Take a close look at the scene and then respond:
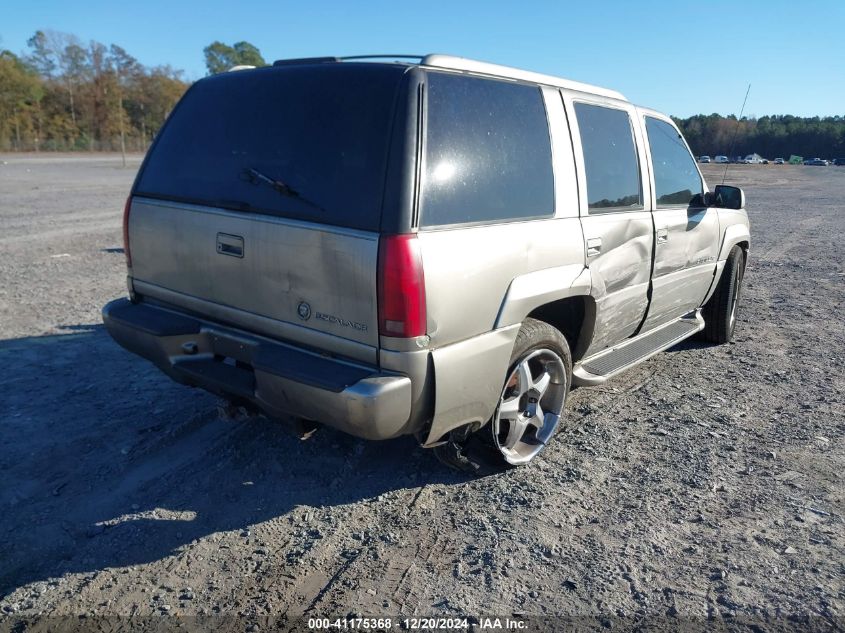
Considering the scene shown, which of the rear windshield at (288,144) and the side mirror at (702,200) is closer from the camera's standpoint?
the rear windshield at (288,144)

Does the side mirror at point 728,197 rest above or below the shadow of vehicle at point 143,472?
above

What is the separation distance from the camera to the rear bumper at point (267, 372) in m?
2.75

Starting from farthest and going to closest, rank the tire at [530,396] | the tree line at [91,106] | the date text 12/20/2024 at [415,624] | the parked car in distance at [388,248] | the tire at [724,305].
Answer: the tree line at [91,106]
the tire at [724,305]
the tire at [530,396]
the parked car in distance at [388,248]
the date text 12/20/2024 at [415,624]

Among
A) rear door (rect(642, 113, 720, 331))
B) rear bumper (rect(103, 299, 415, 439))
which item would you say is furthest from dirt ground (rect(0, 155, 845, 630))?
rear door (rect(642, 113, 720, 331))

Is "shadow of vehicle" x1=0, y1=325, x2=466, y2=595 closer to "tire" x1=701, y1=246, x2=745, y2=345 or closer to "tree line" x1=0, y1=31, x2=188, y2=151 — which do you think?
"tire" x1=701, y1=246, x2=745, y2=345

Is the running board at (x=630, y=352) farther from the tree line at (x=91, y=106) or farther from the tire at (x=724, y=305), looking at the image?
the tree line at (x=91, y=106)

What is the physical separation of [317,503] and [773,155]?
56190 mm

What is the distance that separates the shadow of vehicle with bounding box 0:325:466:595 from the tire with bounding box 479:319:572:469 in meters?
0.36

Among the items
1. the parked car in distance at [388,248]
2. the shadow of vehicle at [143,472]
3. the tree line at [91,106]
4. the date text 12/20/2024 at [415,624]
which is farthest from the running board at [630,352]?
the tree line at [91,106]

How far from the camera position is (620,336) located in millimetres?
4551

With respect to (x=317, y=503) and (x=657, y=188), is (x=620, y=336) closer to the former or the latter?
(x=657, y=188)

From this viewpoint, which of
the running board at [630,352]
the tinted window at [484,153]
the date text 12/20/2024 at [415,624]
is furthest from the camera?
the running board at [630,352]

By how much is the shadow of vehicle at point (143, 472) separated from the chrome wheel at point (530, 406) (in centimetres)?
38

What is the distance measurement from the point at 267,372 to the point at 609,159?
2593 millimetres
